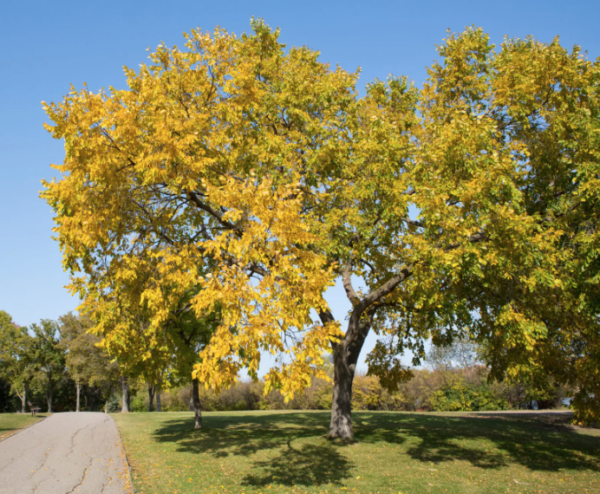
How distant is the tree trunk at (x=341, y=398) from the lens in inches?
518

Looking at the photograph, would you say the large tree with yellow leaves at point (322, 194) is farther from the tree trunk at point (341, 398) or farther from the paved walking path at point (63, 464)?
the paved walking path at point (63, 464)

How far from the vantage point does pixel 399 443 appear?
1306 centimetres

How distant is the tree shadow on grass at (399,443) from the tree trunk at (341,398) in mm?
588

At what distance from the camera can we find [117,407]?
57281 millimetres

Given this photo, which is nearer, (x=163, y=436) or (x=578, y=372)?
(x=578, y=372)

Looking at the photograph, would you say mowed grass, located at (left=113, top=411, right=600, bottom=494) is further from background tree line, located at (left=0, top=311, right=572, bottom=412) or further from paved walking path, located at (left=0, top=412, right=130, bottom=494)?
background tree line, located at (left=0, top=311, right=572, bottom=412)

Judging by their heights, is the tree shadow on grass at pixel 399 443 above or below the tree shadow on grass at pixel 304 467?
below

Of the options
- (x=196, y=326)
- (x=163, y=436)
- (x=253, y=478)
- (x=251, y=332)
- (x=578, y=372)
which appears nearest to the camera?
(x=251, y=332)

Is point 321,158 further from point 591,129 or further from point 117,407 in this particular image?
point 117,407

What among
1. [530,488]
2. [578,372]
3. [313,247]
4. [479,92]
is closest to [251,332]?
[313,247]

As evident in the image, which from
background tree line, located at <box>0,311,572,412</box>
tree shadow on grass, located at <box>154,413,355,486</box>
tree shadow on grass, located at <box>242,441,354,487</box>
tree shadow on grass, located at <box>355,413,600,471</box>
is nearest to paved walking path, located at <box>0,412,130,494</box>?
tree shadow on grass, located at <box>154,413,355,486</box>

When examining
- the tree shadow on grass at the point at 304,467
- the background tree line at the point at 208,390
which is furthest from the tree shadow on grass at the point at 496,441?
the background tree line at the point at 208,390

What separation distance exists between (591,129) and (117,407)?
62469mm

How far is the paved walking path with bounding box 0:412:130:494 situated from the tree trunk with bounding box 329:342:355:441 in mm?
6218
